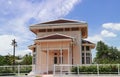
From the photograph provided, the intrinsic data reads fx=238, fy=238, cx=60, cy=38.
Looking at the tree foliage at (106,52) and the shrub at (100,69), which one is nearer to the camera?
the shrub at (100,69)

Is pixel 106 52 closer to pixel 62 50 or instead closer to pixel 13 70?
pixel 62 50

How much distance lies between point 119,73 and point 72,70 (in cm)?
478


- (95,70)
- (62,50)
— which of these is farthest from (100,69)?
(62,50)

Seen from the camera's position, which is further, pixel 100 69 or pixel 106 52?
pixel 106 52

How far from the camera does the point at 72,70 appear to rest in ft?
81.8

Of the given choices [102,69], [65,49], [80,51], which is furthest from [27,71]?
[102,69]

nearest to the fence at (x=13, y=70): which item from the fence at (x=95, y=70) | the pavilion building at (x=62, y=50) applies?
the pavilion building at (x=62, y=50)

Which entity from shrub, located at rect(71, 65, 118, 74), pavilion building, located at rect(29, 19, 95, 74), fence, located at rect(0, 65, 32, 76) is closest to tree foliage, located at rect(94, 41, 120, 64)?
pavilion building, located at rect(29, 19, 95, 74)

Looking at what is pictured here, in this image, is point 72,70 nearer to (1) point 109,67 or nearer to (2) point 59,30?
(1) point 109,67

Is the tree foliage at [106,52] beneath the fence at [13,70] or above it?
above

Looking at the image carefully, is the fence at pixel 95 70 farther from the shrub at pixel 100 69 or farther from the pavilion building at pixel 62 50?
the pavilion building at pixel 62 50

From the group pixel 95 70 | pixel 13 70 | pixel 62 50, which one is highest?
pixel 62 50

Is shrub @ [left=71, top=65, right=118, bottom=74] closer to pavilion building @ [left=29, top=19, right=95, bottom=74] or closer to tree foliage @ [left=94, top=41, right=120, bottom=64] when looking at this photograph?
pavilion building @ [left=29, top=19, right=95, bottom=74]

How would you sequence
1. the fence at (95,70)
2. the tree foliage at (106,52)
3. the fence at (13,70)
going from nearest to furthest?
the fence at (95,70) < the fence at (13,70) < the tree foliage at (106,52)
